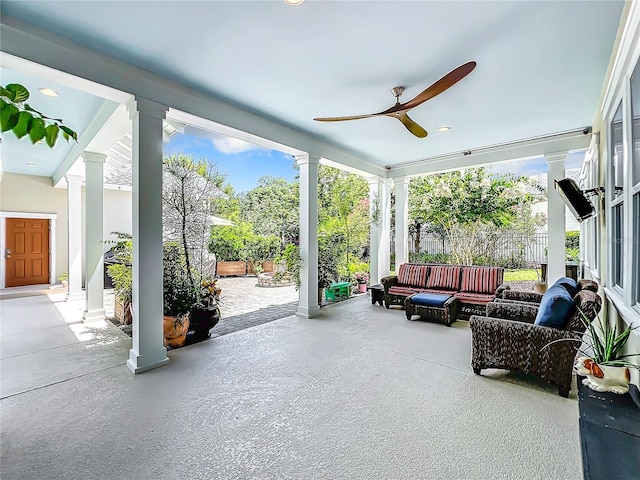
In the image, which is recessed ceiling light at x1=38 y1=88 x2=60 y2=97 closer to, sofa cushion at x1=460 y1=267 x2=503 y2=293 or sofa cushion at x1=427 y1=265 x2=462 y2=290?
sofa cushion at x1=427 y1=265 x2=462 y2=290

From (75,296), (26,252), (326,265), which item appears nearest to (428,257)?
(326,265)

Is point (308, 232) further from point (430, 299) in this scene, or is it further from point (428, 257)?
point (428, 257)

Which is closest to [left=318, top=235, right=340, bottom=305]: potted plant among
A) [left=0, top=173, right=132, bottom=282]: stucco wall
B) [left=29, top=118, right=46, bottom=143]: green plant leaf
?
[left=29, top=118, right=46, bottom=143]: green plant leaf

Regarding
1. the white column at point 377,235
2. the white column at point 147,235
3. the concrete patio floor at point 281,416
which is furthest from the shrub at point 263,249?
the white column at point 147,235

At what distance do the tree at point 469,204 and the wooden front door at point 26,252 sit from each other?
9.85 meters

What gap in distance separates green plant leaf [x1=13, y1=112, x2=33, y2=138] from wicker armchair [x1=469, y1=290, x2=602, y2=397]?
331 centimetres

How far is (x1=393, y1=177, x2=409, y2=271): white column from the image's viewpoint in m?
7.00

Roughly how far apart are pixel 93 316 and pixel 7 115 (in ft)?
17.3

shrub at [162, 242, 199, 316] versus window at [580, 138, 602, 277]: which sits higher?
window at [580, 138, 602, 277]

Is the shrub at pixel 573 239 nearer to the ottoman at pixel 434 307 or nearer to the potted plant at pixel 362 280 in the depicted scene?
the potted plant at pixel 362 280

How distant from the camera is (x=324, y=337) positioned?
417cm

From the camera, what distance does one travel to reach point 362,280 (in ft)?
25.9

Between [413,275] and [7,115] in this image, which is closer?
[7,115]

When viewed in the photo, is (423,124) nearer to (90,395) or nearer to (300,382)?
(300,382)
